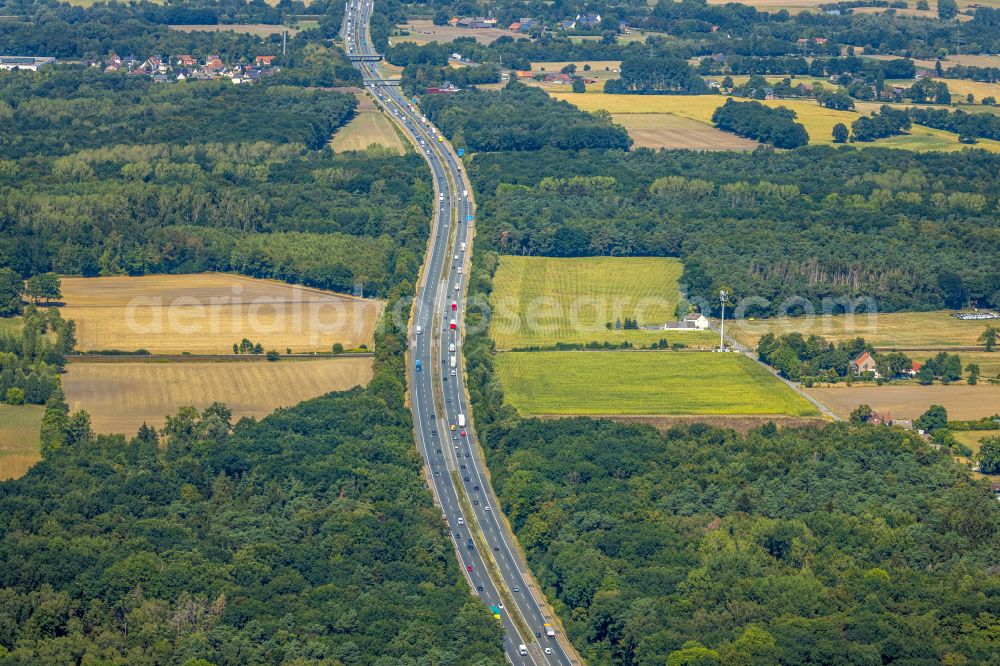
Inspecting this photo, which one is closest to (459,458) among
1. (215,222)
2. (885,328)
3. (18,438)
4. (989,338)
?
(18,438)

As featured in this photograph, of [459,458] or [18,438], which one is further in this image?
[18,438]

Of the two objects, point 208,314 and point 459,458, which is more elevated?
point 459,458

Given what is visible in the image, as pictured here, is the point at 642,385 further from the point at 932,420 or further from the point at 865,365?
the point at 932,420

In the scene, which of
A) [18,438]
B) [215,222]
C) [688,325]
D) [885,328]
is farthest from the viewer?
[215,222]

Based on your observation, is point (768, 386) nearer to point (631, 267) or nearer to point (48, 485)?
point (631, 267)

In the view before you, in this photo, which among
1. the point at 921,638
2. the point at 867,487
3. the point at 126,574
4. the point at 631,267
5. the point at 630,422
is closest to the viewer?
the point at 921,638

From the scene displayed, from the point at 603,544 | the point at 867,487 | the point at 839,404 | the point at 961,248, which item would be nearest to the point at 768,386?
the point at 839,404
